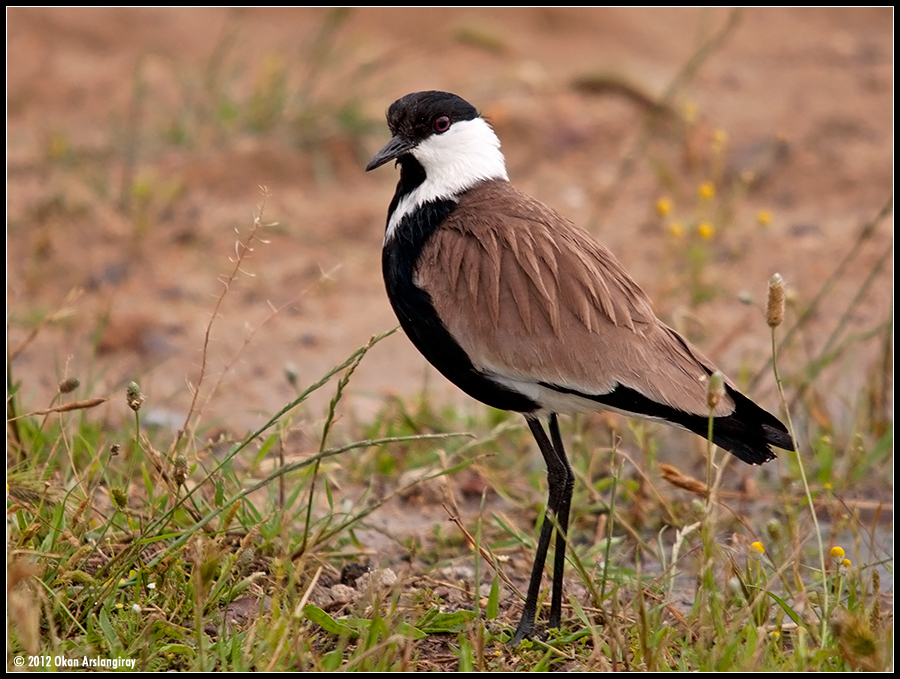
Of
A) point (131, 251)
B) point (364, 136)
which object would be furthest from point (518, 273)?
point (364, 136)

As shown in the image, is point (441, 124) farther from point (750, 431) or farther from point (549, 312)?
point (750, 431)

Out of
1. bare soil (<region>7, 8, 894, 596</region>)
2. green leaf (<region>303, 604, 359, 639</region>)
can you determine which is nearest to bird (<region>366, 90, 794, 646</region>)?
green leaf (<region>303, 604, 359, 639</region>)

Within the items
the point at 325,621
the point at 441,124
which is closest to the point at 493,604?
the point at 325,621

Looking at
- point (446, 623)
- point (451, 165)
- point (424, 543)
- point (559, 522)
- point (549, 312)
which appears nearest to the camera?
point (446, 623)

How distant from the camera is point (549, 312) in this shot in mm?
3516

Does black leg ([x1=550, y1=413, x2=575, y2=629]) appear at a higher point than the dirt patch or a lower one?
lower

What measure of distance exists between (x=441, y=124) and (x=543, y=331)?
2.97 ft

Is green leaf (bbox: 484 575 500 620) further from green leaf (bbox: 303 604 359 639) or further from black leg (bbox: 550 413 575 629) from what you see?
green leaf (bbox: 303 604 359 639)

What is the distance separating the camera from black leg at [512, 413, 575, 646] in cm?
348

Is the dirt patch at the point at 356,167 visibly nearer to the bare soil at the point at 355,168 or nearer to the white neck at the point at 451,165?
the bare soil at the point at 355,168

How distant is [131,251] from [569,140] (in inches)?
121

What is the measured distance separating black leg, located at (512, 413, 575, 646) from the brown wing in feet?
0.92

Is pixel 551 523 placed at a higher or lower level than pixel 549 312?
lower

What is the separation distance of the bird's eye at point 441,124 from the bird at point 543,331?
10.7 inches
